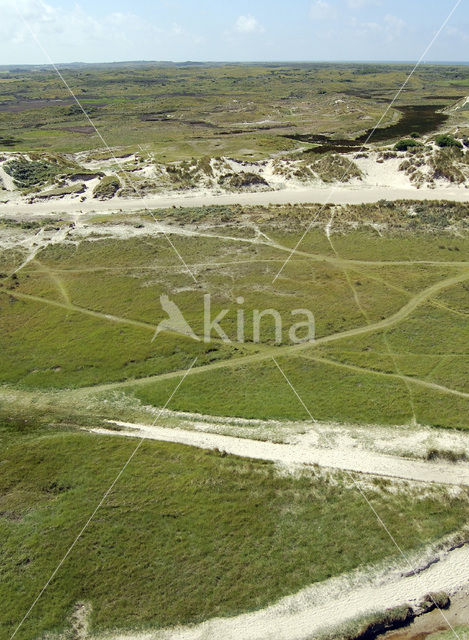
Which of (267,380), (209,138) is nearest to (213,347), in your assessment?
(267,380)

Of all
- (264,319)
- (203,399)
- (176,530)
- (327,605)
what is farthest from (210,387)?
(327,605)

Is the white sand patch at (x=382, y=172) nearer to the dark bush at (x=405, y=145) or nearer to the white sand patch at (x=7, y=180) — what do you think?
the dark bush at (x=405, y=145)

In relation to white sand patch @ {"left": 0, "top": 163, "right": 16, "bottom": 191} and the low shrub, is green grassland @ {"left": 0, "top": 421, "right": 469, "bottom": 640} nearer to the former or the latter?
white sand patch @ {"left": 0, "top": 163, "right": 16, "bottom": 191}

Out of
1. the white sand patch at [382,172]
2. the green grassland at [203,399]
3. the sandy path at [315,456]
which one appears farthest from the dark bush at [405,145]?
the sandy path at [315,456]

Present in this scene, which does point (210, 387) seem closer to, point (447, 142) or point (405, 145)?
point (405, 145)

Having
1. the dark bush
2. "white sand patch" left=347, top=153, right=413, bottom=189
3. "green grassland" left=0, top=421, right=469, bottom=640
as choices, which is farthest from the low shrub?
"green grassland" left=0, top=421, right=469, bottom=640

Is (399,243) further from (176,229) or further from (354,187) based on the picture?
(176,229)
